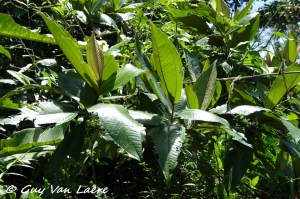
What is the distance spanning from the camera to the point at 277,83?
1.67m

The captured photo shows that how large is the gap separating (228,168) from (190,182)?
0.25 metres

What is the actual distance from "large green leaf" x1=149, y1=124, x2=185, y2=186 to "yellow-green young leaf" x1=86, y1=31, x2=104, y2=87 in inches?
10.3

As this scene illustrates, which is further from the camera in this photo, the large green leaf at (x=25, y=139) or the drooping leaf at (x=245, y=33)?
the drooping leaf at (x=245, y=33)

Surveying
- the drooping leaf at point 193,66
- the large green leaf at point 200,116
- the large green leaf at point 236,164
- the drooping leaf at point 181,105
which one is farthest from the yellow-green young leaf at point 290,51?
the large green leaf at point 200,116

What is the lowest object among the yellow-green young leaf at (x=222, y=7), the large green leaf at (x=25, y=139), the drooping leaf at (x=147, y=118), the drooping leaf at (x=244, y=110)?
the large green leaf at (x=25, y=139)

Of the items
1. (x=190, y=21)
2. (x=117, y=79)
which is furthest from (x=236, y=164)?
(x=190, y=21)

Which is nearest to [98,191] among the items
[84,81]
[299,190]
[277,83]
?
[84,81]

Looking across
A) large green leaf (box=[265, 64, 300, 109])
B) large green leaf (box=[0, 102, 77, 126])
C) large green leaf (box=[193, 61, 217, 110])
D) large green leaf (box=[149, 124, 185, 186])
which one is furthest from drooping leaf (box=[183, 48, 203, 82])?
large green leaf (box=[0, 102, 77, 126])

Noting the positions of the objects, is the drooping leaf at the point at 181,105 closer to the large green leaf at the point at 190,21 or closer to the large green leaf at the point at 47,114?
the large green leaf at the point at 47,114

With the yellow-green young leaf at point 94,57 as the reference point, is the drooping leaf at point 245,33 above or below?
above

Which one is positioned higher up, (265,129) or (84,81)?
(84,81)

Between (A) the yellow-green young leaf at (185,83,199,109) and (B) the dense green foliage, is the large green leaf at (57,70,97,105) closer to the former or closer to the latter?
(B) the dense green foliage

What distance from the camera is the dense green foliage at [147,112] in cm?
134

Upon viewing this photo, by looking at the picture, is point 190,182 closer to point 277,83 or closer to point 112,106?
point 277,83
